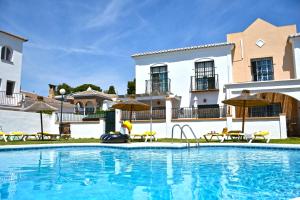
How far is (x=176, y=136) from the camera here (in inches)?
760

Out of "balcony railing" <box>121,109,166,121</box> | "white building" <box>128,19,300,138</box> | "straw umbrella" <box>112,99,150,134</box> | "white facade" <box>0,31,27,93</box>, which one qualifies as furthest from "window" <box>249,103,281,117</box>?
"white facade" <box>0,31,27,93</box>

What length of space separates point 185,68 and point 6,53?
54.3 ft

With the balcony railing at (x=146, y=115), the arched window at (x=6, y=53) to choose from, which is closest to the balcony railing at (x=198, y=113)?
the balcony railing at (x=146, y=115)

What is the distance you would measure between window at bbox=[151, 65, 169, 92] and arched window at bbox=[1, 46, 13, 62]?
13427 millimetres

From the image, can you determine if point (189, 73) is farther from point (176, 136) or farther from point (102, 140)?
point (102, 140)

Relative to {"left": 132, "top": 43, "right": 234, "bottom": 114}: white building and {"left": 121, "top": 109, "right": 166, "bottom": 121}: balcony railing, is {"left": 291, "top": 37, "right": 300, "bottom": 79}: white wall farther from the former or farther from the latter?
{"left": 121, "top": 109, "right": 166, "bottom": 121}: balcony railing

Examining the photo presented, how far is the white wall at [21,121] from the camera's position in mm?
19516

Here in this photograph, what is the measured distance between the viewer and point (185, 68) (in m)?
23.8

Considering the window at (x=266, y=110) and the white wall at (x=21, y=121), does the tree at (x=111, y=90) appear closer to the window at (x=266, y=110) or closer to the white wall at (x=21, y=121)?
the white wall at (x=21, y=121)

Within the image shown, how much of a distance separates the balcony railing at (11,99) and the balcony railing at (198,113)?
46.6ft

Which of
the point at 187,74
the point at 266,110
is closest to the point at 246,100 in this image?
the point at 266,110

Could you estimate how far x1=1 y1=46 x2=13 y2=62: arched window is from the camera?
79.9 ft

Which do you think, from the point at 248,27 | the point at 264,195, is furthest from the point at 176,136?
the point at 264,195

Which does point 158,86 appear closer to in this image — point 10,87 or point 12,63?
point 12,63
